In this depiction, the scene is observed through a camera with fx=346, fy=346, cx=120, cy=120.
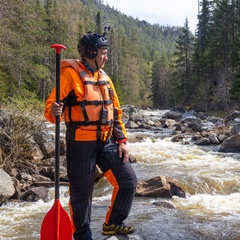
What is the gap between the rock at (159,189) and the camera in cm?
686

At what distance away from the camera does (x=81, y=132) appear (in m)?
3.13

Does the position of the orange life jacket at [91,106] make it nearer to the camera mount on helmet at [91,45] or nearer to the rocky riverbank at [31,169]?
the camera mount on helmet at [91,45]

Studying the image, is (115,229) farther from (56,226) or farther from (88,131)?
(88,131)

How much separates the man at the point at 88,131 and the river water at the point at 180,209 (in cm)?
60

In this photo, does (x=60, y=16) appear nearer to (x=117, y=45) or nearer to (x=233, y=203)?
(x=117, y=45)

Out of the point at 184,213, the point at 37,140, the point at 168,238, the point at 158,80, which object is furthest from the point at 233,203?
the point at 158,80

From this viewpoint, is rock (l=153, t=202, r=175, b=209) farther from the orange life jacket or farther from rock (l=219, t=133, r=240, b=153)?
rock (l=219, t=133, r=240, b=153)

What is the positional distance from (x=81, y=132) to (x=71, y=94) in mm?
355

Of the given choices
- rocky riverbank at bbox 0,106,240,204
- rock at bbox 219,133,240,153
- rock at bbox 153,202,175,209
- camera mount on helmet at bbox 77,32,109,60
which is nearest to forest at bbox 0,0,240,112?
rocky riverbank at bbox 0,106,240,204

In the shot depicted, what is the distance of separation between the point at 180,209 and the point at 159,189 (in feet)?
3.16

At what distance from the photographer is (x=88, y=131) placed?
124 inches

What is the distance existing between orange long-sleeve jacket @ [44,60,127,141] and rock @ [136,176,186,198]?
391 cm

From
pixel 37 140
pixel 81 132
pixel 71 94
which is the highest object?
pixel 71 94

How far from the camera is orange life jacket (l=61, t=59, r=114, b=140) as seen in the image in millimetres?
3115
